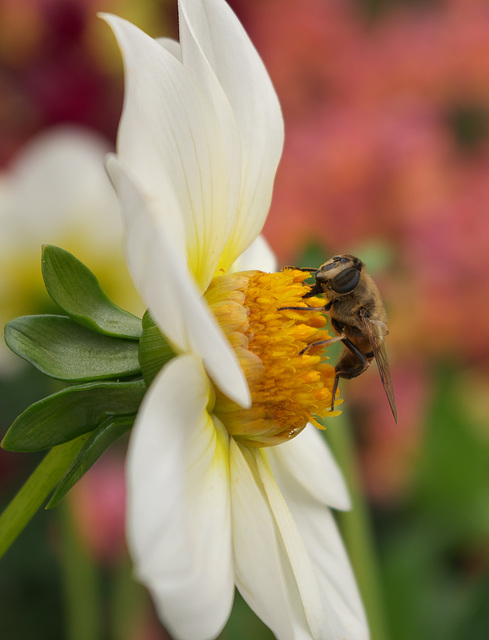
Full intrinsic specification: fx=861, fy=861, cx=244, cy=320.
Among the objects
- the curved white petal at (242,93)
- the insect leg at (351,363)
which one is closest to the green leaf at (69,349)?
the curved white petal at (242,93)

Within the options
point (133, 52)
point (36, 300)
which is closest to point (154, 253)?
point (133, 52)

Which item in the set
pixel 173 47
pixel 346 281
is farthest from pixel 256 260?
pixel 173 47

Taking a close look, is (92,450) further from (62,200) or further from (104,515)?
(104,515)

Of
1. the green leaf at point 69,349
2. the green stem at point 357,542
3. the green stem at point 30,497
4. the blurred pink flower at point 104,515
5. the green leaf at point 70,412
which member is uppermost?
the green leaf at point 69,349

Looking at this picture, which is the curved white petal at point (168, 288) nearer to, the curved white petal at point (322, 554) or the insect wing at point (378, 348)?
the curved white petal at point (322, 554)

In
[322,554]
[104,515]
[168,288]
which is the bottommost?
[104,515]

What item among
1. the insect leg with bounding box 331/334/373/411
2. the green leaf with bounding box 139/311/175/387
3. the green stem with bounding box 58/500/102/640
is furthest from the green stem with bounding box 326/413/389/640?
the green leaf with bounding box 139/311/175/387
